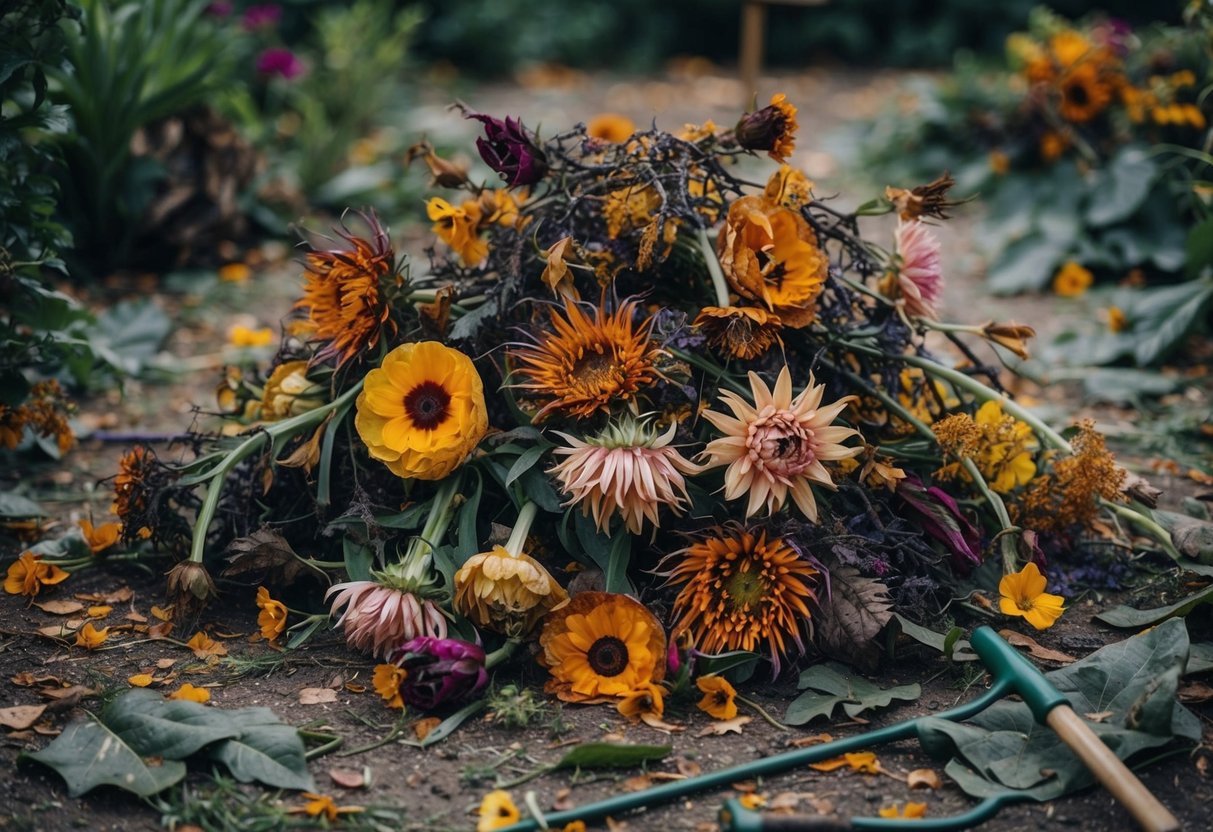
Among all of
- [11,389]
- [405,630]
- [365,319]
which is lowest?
[405,630]

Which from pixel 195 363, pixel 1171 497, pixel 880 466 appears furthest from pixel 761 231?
pixel 195 363

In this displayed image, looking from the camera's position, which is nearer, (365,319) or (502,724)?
(502,724)

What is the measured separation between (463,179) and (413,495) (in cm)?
62

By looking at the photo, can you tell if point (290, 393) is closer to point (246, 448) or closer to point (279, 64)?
point (246, 448)

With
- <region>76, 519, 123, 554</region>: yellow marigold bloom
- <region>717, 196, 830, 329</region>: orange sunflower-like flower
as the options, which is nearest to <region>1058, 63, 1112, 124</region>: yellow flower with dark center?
<region>717, 196, 830, 329</region>: orange sunflower-like flower

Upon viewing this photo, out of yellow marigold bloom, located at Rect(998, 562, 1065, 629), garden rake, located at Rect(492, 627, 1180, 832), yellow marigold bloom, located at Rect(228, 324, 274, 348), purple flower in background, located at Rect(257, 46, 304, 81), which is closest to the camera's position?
garden rake, located at Rect(492, 627, 1180, 832)

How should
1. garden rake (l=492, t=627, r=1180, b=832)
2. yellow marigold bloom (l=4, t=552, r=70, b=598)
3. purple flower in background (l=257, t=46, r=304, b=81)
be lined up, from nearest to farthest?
1. garden rake (l=492, t=627, r=1180, b=832)
2. yellow marigold bloom (l=4, t=552, r=70, b=598)
3. purple flower in background (l=257, t=46, r=304, b=81)

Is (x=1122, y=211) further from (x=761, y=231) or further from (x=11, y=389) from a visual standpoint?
(x=11, y=389)

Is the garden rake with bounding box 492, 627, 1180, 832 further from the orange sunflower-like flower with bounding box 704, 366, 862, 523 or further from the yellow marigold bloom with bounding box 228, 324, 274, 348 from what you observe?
the yellow marigold bloom with bounding box 228, 324, 274, 348

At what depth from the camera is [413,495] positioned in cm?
206

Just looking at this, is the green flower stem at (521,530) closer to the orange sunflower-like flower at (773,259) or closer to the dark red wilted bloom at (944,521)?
the orange sunflower-like flower at (773,259)

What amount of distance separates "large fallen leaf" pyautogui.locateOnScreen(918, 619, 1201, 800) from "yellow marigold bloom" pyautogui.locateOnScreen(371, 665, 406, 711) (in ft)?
2.63

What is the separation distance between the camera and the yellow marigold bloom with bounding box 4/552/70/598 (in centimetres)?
210

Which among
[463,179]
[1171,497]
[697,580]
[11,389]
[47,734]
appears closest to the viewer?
[47,734]
